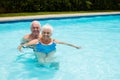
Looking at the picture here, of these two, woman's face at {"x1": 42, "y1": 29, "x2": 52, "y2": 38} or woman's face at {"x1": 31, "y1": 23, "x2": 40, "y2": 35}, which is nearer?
woman's face at {"x1": 42, "y1": 29, "x2": 52, "y2": 38}

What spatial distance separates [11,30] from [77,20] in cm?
524

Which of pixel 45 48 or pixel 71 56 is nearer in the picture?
pixel 45 48

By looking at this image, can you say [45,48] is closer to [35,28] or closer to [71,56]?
[35,28]

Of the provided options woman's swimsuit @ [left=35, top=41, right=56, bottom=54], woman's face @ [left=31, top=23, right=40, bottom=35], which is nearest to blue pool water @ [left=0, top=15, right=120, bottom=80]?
woman's swimsuit @ [left=35, top=41, right=56, bottom=54]

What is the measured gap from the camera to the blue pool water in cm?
704

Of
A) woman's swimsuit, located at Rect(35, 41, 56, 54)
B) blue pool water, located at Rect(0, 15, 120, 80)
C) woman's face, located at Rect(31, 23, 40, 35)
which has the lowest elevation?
blue pool water, located at Rect(0, 15, 120, 80)

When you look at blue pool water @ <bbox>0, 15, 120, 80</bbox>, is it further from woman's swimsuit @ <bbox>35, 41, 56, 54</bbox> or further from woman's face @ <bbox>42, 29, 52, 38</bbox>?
woman's face @ <bbox>42, 29, 52, 38</bbox>

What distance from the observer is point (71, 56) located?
8.97 meters

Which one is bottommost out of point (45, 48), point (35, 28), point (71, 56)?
point (71, 56)

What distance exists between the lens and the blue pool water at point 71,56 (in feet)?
23.1

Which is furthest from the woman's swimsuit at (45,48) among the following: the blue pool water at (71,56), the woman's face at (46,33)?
the blue pool water at (71,56)

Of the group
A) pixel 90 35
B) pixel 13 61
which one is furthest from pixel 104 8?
pixel 13 61

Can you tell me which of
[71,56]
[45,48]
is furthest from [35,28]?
[71,56]

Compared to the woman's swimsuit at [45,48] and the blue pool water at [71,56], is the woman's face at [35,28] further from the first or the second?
the blue pool water at [71,56]
